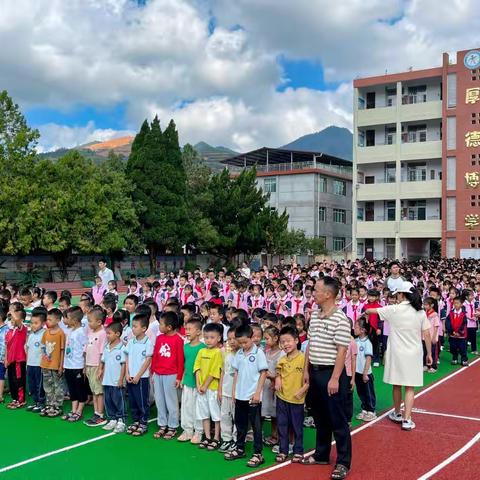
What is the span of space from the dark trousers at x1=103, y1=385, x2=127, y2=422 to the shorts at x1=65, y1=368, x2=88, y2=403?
0.46 meters

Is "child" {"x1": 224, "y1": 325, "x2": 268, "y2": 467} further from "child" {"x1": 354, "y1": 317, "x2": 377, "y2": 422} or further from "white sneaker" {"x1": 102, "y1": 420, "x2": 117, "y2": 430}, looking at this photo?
"child" {"x1": 354, "y1": 317, "x2": 377, "y2": 422}

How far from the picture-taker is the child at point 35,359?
6.67 m

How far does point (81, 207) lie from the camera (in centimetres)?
2327

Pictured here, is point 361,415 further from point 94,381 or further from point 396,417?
point 94,381

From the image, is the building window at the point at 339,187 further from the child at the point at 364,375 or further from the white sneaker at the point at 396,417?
the white sneaker at the point at 396,417

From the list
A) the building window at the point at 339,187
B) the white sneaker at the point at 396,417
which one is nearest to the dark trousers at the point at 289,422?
the white sneaker at the point at 396,417

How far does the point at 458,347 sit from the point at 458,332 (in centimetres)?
28

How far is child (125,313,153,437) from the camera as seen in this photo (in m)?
5.82

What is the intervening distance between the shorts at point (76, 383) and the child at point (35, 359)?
531 mm

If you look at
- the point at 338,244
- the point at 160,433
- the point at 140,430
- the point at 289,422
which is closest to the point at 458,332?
the point at 289,422

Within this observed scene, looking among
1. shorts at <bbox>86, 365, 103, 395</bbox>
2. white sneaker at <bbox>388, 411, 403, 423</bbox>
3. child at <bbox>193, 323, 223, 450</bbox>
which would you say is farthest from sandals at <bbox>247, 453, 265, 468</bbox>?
shorts at <bbox>86, 365, 103, 395</bbox>

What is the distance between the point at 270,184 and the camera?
4166 centimetres

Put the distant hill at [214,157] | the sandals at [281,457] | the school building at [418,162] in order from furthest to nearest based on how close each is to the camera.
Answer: the distant hill at [214,157]
the school building at [418,162]
the sandals at [281,457]

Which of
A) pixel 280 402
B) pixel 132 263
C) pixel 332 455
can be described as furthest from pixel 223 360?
pixel 132 263
